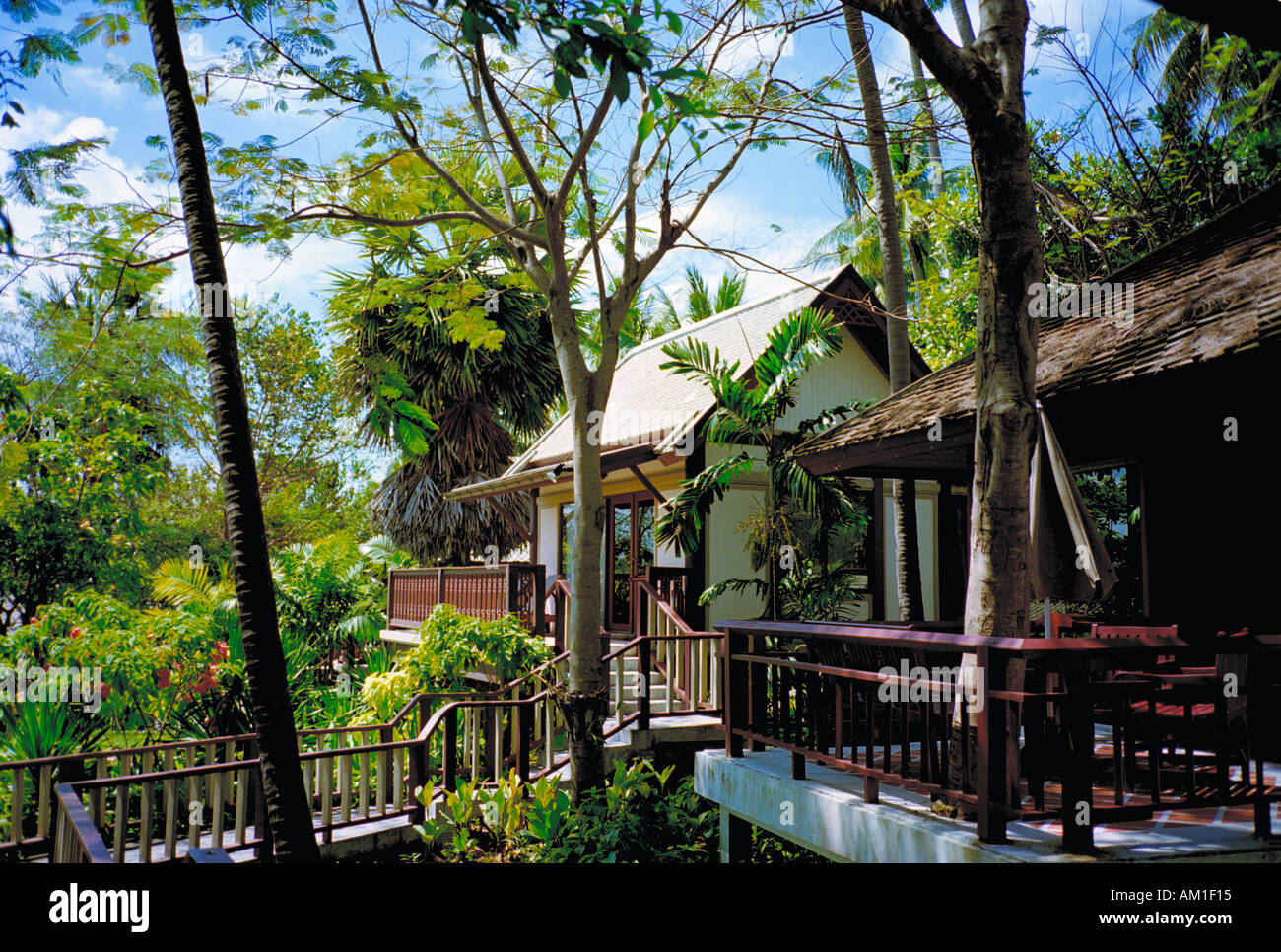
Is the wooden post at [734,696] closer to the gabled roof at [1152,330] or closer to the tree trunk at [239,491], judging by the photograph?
the gabled roof at [1152,330]

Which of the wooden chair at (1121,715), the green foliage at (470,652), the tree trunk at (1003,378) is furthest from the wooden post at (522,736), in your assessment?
the wooden chair at (1121,715)

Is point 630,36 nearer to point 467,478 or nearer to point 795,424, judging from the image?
point 795,424

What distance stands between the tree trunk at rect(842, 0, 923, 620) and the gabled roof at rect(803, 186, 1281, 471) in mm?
2562

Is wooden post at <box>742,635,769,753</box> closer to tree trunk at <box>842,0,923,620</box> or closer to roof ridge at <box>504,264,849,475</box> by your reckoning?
tree trunk at <box>842,0,923,620</box>

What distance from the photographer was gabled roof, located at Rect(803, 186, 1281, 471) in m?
6.47

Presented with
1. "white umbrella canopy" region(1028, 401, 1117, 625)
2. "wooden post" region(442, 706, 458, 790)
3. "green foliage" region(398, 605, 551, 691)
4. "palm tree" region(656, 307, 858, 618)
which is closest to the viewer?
"white umbrella canopy" region(1028, 401, 1117, 625)

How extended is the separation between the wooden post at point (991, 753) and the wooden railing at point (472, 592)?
9.70m

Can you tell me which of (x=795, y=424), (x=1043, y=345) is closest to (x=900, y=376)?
(x=795, y=424)

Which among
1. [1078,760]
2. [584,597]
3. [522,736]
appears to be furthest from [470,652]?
[1078,760]

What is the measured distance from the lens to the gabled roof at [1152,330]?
6.47 metres

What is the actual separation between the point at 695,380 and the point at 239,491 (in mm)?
10771

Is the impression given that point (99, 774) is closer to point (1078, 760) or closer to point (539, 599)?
point (539, 599)

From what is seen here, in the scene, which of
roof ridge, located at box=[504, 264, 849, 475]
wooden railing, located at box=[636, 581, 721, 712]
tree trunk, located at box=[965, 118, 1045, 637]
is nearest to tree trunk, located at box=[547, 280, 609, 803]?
wooden railing, located at box=[636, 581, 721, 712]

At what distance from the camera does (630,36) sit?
3.86m
